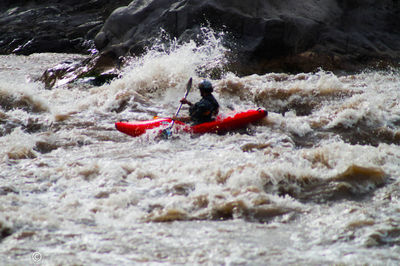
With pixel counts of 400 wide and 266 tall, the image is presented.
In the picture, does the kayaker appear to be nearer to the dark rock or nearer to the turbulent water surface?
the turbulent water surface

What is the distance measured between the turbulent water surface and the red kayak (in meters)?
0.13

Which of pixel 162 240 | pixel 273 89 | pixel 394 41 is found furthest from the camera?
pixel 394 41

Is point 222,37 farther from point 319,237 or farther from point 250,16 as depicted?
point 319,237

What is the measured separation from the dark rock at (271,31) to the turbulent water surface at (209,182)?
2084 millimetres

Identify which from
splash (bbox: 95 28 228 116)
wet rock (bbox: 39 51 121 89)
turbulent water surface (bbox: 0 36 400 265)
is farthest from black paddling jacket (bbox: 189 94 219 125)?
wet rock (bbox: 39 51 121 89)

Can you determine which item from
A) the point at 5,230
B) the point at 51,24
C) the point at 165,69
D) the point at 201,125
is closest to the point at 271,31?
the point at 165,69

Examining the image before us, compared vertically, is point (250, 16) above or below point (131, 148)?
above

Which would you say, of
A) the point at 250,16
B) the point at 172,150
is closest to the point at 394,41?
the point at 250,16

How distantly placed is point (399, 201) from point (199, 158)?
2259mm

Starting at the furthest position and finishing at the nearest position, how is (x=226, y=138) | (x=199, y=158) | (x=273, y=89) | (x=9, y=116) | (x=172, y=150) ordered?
1. (x=273, y=89)
2. (x=9, y=116)
3. (x=226, y=138)
4. (x=172, y=150)
5. (x=199, y=158)

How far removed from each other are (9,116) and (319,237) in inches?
219

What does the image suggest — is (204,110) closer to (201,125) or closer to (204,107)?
(204,107)

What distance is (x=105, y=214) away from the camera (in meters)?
3.84

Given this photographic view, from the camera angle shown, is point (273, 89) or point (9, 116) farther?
point (273, 89)
